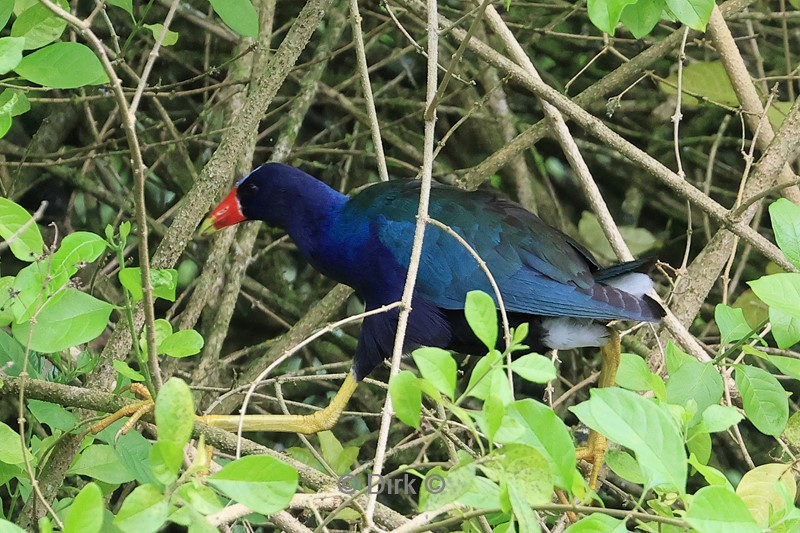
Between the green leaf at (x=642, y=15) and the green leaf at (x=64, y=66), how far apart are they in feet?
2.99

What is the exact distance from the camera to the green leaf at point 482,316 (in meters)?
1.11

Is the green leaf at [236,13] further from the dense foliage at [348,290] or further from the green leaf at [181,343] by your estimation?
the green leaf at [181,343]

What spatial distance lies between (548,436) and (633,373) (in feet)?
1.86

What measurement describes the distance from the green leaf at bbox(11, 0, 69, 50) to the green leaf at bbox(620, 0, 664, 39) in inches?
37.8

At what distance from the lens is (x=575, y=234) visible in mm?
3752

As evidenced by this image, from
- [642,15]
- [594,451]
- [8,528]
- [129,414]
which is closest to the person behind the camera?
[8,528]

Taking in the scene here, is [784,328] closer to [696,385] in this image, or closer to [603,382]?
[696,385]

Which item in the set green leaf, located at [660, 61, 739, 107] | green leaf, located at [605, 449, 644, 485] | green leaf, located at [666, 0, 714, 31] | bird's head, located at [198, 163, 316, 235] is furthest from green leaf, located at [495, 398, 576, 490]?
green leaf, located at [660, 61, 739, 107]

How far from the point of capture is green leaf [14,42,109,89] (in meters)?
1.44

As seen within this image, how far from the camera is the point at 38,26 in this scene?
5.15 ft

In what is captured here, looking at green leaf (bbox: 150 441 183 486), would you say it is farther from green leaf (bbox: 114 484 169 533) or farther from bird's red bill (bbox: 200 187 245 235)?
bird's red bill (bbox: 200 187 245 235)

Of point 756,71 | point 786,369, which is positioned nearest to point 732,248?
point 786,369

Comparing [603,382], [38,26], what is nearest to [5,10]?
[38,26]

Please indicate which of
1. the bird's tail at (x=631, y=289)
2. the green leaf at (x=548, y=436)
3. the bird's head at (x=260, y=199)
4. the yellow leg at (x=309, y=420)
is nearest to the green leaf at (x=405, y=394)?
the green leaf at (x=548, y=436)
